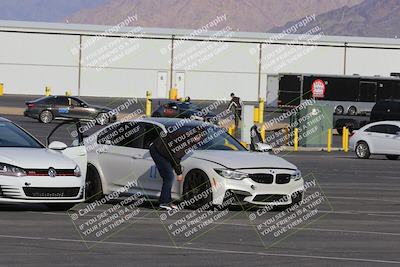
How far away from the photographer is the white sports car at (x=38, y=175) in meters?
16.7

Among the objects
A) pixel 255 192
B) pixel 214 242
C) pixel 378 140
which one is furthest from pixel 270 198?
pixel 378 140

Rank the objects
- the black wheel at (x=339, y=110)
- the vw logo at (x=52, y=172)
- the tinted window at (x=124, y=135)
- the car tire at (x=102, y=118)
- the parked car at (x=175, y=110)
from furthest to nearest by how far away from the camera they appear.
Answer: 1. the black wheel at (x=339, y=110)
2. the parked car at (x=175, y=110)
3. the car tire at (x=102, y=118)
4. the tinted window at (x=124, y=135)
5. the vw logo at (x=52, y=172)

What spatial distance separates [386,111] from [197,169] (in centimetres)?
3804

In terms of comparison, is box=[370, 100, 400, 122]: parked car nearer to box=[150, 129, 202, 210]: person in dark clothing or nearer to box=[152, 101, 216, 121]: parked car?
box=[152, 101, 216, 121]: parked car

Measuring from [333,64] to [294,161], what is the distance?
62.1 m

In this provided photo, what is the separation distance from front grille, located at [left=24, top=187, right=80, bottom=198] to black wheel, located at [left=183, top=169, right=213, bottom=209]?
6.30 feet

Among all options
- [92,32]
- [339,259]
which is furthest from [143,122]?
[92,32]

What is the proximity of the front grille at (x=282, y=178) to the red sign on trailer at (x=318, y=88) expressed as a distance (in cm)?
5762

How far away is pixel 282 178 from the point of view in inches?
733

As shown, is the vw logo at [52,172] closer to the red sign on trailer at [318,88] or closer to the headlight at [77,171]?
the headlight at [77,171]

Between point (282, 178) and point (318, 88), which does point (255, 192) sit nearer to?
point (282, 178)

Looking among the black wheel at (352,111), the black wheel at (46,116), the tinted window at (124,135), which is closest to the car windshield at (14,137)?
the tinted window at (124,135)

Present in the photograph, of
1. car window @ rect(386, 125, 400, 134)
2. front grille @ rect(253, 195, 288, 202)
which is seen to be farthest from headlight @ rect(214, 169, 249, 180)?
car window @ rect(386, 125, 400, 134)

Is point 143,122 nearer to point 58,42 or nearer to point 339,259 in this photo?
point 339,259
